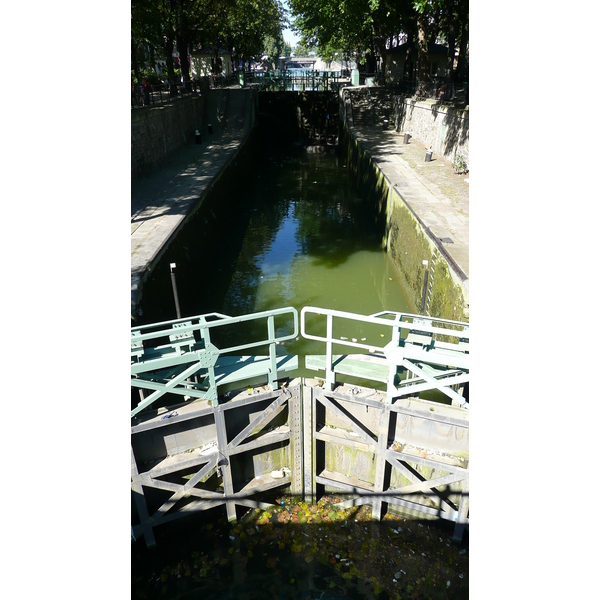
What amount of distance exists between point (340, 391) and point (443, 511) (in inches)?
86.6

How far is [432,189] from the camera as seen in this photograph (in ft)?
44.9

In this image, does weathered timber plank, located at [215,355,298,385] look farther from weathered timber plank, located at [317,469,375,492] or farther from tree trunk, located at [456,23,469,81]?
tree trunk, located at [456,23,469,81]

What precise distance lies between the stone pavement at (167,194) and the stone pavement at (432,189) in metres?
5.78

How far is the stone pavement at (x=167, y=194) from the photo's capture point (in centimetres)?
908

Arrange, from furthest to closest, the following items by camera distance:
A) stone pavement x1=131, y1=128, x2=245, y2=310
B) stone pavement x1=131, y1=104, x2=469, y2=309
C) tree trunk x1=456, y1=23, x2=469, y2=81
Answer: tree trunk x1=456, y1=23, x2=469, y2=81, stone pavement x1=131, y1=104, x2=469, y2=309, stone pavement x1=131, y1=128, x2=245, y2=310

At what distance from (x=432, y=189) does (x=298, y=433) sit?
964 cm

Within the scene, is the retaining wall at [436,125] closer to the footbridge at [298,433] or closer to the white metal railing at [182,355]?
the footbridge at [298,433]

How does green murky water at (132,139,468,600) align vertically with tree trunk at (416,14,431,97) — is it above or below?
below

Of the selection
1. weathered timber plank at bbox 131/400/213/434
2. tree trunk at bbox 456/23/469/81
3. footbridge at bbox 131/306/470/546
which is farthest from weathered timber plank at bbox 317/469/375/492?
tree trunk at bbox 456/23/469/81

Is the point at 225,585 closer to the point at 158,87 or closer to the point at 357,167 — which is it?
the point at 357,167

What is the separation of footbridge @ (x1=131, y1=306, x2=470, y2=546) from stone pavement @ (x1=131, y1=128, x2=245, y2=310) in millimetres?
2392

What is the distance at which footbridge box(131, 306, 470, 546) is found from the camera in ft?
19.0

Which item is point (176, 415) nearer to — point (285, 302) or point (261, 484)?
point (261, 484)

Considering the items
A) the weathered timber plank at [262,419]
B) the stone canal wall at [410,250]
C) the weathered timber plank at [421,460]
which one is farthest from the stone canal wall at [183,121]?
the weathered timber plank at [421,460]
